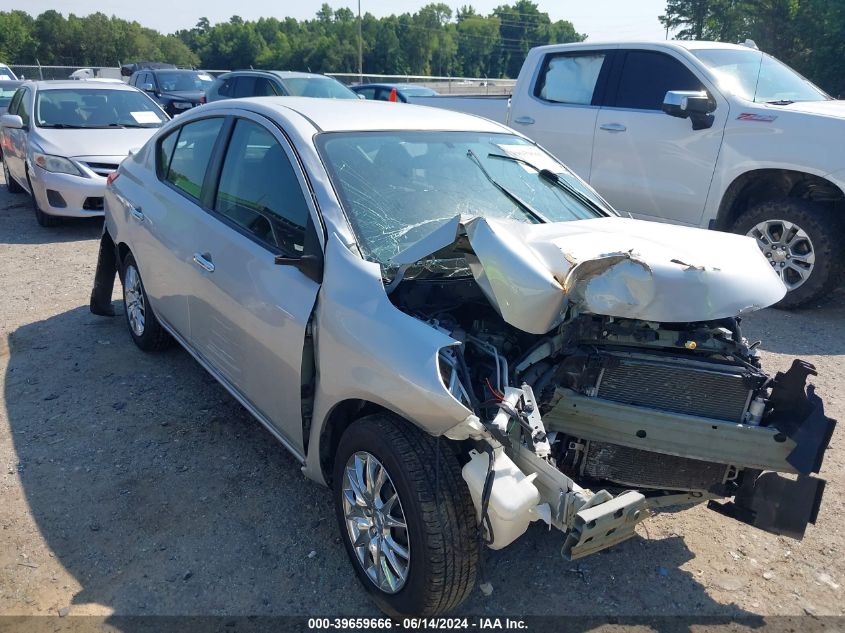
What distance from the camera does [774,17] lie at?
23953 millimetres

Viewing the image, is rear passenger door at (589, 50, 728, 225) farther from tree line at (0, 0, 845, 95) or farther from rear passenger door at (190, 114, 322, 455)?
tree line at (0, 0, 845, 95)

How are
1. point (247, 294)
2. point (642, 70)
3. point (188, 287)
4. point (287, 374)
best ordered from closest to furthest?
point (287, 374)
point (247, 294)
point (188, 287)
point (642, 70)

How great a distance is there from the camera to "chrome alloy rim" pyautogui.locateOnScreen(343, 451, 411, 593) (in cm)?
255

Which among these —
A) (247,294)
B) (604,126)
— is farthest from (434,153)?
(604,126)

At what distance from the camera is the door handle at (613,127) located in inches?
270

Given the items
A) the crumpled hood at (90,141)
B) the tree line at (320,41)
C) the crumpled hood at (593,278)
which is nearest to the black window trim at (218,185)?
the crumpled hood at (593,278)

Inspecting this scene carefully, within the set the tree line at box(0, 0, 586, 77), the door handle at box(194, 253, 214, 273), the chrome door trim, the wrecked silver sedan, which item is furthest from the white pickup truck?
the tree line at box(0, 0, 586, 77)

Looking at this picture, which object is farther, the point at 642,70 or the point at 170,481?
the point at 642,70

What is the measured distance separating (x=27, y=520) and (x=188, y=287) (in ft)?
4.63

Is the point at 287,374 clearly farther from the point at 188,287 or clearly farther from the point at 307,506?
the point at 188,287

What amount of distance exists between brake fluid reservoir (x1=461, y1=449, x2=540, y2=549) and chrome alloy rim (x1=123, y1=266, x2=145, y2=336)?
3341mm

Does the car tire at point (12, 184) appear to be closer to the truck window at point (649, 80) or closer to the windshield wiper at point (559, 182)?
the truck window at point (649, 80)

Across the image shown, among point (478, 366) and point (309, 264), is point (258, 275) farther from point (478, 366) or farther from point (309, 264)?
point (478, 366)

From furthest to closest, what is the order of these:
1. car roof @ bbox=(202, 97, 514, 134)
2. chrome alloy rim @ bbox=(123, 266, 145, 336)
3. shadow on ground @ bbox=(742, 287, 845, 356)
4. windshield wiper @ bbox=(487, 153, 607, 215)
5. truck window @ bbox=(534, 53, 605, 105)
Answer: truck window @ bbox=(534, 53, 605, 105) → shadow on ground @ bbox=(742, 287, 845, 356) → chrome alloy rim @ bbox=(123, 266, 145, 336) → windshield wiper @ bbox=(487, 153, 607, 215) → car roof @ bbox=(202, 97, 514, 134)
